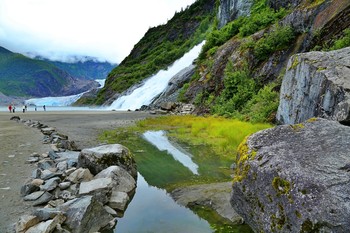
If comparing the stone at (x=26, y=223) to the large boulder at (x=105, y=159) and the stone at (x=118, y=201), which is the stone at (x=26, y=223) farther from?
the large boulder at (x=105, y=159)

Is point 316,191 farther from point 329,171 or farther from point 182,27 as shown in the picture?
point 182,27

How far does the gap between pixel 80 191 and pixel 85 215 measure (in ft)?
5.29

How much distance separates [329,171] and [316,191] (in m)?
0.44

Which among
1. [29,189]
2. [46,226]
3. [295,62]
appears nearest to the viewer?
[46,226]

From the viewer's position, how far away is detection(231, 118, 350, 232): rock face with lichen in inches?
174

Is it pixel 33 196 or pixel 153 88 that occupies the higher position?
pixel 153 88

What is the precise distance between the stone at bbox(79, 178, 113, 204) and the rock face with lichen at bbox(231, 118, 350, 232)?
3.42m

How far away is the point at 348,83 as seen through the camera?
10.7 metres

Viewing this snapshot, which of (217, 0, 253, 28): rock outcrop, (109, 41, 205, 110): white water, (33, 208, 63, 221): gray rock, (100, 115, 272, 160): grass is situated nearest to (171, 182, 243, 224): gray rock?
(33, 208, 63, 221): gray rock

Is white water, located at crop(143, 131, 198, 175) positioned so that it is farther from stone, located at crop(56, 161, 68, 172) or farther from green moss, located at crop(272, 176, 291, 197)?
green moss, located at crop(272, 176, 291, 197)

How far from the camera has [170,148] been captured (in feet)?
56.8

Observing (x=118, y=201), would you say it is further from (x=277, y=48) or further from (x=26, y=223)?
(x=277, y=48)

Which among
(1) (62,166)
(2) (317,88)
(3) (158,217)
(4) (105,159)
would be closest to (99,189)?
(3) (158,217)

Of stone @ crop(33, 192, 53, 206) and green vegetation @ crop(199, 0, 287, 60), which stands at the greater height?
green vegetation @ crop(199, 0, 287, 60)
